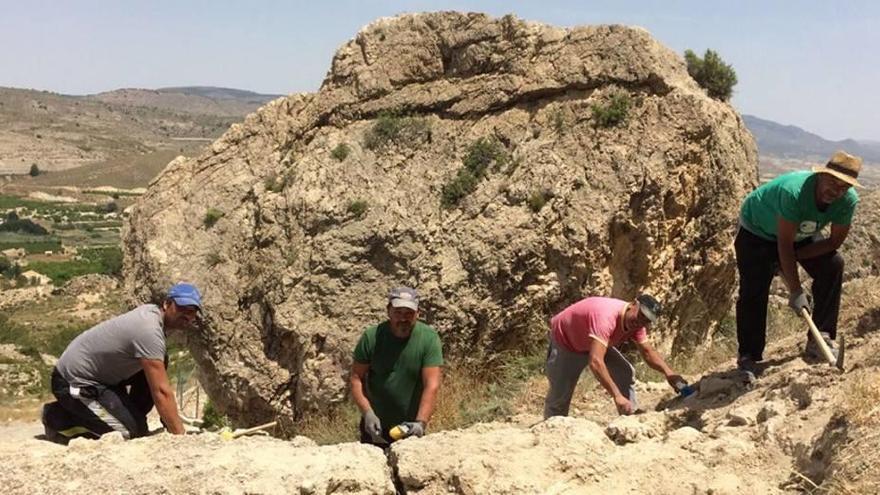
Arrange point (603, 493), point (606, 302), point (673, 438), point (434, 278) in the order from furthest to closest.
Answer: point (434, 278) < point (606, 302) < point (673, 438) < point (603, 493)

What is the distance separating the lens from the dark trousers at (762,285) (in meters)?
4.99

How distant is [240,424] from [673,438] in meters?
5.49

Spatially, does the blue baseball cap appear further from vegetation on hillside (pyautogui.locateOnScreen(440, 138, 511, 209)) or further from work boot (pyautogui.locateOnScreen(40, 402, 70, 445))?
vegetation on hillside (pyautogui.locateOnScreen(440, 138, 511, 209))

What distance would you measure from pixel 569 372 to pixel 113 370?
2802 mm

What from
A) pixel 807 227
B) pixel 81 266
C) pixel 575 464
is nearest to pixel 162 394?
pixel 575 464

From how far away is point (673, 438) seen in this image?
3639mm

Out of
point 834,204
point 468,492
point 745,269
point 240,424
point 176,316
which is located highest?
point 834,204

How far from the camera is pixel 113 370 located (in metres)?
4.38

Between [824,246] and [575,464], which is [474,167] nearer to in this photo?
[824,246]

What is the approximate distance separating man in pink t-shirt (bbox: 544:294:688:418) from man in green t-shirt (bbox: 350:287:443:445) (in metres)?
0.86

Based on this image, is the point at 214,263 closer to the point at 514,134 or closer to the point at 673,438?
the point at 514,134

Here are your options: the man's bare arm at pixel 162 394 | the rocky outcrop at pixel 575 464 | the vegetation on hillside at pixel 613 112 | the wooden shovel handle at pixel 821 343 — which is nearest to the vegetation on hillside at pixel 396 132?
the vegetation on hillside at pixel 613 112

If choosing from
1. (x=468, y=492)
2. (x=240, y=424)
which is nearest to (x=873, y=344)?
(x=468, y=492)

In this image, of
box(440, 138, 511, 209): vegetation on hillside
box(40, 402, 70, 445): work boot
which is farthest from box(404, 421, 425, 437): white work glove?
box(440, 138, 511, 209): vegetation on hillside
